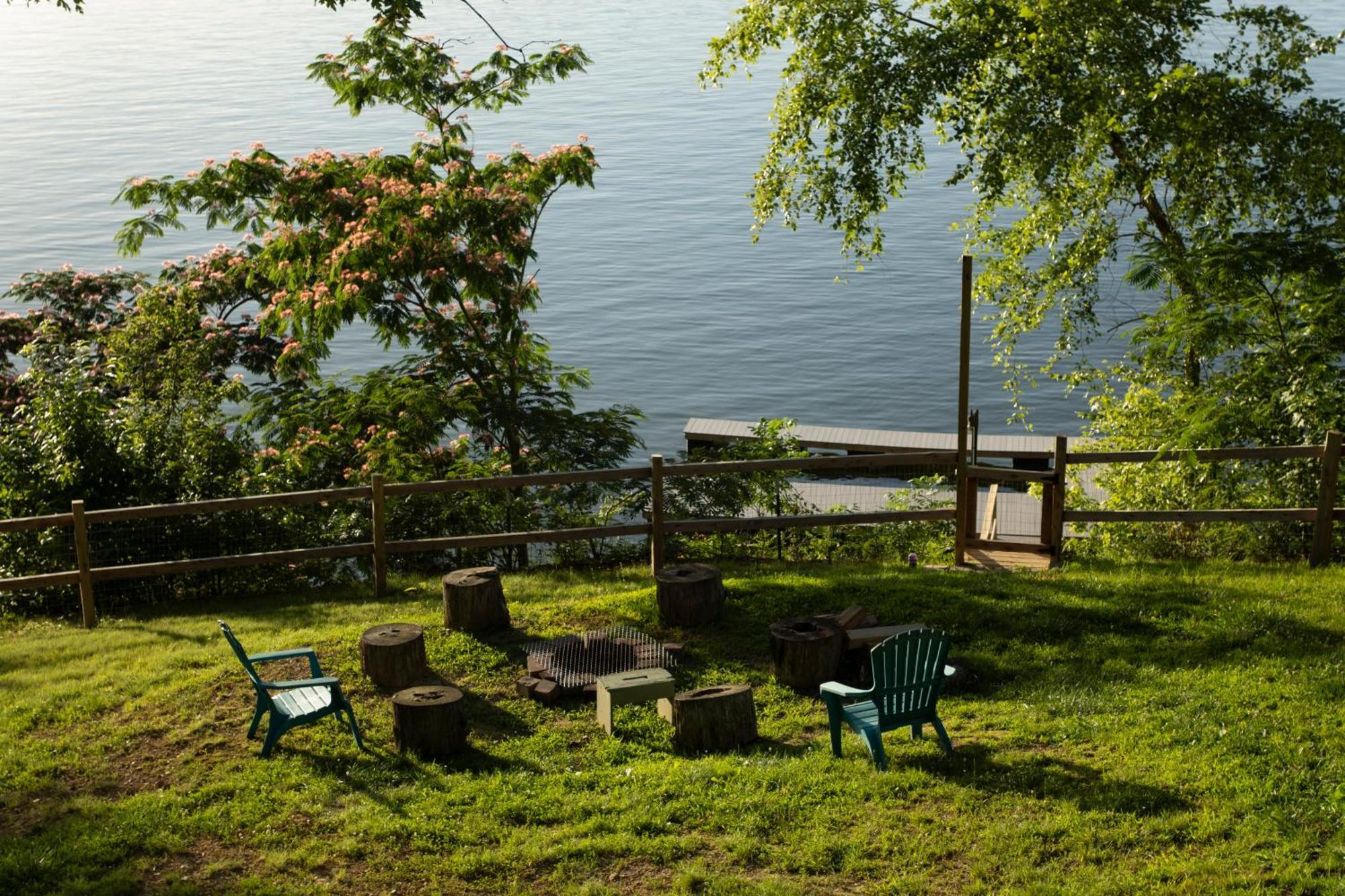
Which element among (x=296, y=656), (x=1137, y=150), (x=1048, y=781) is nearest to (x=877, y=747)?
(x=1048, y=781)

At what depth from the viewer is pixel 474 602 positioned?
1060cm

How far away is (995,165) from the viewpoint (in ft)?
49.8

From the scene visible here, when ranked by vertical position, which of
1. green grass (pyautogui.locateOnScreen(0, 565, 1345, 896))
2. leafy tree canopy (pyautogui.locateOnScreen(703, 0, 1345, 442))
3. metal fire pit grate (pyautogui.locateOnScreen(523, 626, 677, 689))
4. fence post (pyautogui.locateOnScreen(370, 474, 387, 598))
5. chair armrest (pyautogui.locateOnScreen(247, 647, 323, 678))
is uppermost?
leafy tree canopy (pyautogui.locateOnScreen(703, 0, 1345, 442))

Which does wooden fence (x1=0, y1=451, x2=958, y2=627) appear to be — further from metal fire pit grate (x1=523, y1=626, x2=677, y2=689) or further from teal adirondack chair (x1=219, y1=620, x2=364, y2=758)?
teal adirondack chair (x1=219, y1=620, x2=364, y2=758)

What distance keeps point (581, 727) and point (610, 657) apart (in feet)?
3.61

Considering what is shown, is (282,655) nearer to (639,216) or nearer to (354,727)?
(354,727)

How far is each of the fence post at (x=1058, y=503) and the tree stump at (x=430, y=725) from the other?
6.27m

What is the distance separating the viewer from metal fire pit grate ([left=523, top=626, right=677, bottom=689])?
9602mm

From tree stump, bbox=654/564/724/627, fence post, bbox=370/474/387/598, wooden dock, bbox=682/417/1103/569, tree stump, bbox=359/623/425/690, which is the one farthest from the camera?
wooden dock, bbox=682/417/1103/569

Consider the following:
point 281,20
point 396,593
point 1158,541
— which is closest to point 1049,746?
point 1158,541

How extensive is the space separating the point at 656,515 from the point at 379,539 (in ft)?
8.90

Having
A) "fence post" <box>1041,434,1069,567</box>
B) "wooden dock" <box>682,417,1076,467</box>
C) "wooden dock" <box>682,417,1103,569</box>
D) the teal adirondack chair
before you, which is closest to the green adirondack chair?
the teal adirondack chair

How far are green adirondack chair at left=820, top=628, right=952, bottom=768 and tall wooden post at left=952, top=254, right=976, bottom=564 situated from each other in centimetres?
423

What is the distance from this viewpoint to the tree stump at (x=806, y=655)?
9250 millimetres
